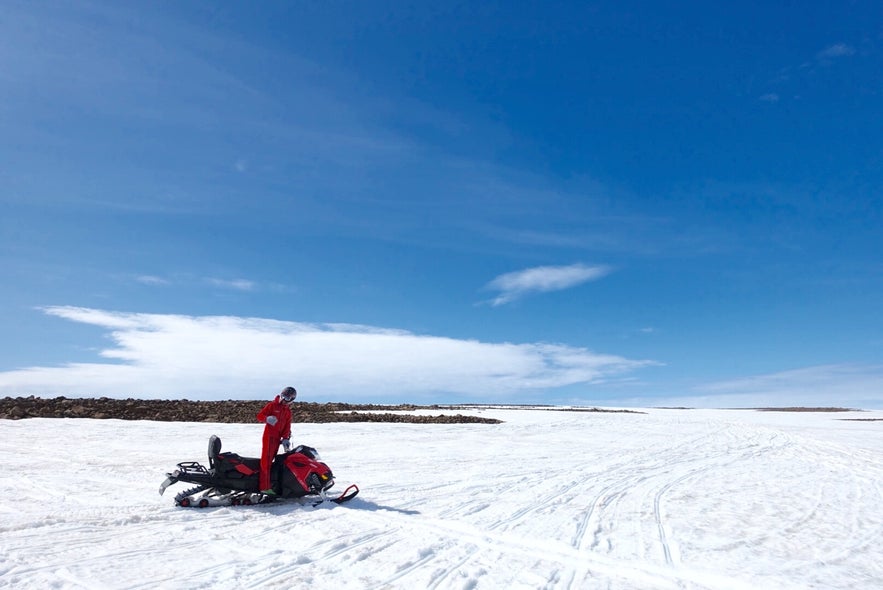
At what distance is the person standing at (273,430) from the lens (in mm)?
8641

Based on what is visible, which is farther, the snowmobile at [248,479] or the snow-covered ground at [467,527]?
the snowmobile at [248,479]

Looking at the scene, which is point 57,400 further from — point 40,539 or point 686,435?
point 686,435

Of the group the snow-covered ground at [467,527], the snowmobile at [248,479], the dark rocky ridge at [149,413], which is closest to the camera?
the snow-covered ground at [467,527]

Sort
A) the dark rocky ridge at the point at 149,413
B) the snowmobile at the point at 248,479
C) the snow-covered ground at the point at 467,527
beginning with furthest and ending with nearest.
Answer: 1. the dark rocky ridge at the point at 149,413
2. the snowmobile at the point at 248,479
3. the snow-covered ground at the point at 467,527

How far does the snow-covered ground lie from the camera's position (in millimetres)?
5426

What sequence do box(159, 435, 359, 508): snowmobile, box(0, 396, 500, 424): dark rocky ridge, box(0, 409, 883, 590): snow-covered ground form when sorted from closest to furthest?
box(0, 409, 883, 590): snow-covered ground < box(159, 435, 359, 508): snowmobile < box(0, 396, 500, 424): dark rocky ridge

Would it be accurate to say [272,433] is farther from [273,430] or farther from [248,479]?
[248,479]

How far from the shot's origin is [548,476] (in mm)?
11758

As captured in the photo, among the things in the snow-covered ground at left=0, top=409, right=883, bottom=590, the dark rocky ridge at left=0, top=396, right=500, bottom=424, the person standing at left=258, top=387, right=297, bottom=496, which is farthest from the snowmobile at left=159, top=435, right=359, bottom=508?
the dark rocky ridge at left=0, top=396, right=500, bottom=424

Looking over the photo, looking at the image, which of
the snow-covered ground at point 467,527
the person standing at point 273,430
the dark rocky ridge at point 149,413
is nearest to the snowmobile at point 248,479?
the person standing at point 273,430

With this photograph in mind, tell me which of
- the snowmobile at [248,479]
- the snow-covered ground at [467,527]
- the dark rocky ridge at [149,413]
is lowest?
the snow-covered ground at [467,527]

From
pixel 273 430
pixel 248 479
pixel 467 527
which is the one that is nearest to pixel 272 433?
pixel 273 430

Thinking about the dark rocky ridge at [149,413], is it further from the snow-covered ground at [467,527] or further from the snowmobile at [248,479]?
the snowmobile at [248,479]

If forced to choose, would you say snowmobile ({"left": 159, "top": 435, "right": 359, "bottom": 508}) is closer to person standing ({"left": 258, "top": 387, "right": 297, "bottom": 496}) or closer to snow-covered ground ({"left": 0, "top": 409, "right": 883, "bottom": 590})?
person standing ({"left": 258, "top": 387, "right": 297, "bottom": 496})
